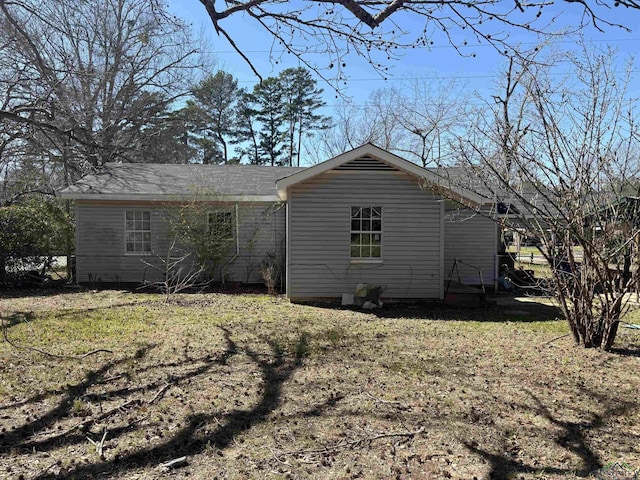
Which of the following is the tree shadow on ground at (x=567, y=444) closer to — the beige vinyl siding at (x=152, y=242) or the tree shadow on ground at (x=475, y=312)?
the tree shadow on ground at (x=475, y=312)

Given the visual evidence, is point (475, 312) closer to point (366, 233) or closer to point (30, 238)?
point (366, 233)

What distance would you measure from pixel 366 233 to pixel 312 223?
130 cm

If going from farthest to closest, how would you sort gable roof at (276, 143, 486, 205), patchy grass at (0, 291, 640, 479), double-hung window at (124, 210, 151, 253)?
1. double-hung window at (124, 210, 151, 253)
2. gable roof at (276, 143, 486, 205)
3. patchy grass at (0, 291, 640, 479)

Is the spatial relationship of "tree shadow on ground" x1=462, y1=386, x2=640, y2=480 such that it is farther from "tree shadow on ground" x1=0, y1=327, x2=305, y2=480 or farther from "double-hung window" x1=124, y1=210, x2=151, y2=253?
"double-hung window" x1=124, y1=210, x2=151, y2=253

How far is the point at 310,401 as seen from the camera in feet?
16.4

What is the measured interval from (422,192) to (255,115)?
2825 cm

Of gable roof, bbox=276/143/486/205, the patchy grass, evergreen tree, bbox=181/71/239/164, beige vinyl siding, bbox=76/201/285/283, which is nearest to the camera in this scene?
the patchy grass

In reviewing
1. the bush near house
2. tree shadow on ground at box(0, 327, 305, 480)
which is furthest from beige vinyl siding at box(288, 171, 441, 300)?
the bush near house

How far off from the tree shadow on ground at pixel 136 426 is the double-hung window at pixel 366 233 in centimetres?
576

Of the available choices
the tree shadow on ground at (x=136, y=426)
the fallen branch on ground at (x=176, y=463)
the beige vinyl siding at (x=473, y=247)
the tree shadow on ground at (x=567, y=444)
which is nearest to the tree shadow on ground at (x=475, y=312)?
the beige vinyl siding at (x=473, y=247)

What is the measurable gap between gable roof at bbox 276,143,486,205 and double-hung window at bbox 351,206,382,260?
1.03m

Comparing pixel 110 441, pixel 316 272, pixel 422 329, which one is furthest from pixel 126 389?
pixel 316 272

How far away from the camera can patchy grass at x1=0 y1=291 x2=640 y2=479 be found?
147 inches

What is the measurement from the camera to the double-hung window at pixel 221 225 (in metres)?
13.5
